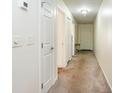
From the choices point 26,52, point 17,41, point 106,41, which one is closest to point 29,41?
point 26,52

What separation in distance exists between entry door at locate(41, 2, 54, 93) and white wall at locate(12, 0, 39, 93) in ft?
1.56

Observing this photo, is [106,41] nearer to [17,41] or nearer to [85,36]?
[17,41]

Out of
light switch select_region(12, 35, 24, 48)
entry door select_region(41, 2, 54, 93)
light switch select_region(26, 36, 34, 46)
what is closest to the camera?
light switch select_region(12, 35, 24, 48)

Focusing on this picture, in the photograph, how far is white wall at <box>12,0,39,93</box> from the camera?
2.19 m

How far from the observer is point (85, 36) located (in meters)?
15.8

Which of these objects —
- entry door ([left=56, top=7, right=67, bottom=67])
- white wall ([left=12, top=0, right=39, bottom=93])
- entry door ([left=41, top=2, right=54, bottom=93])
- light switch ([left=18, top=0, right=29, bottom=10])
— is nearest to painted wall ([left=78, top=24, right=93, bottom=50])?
entry door ([left=56, top=7, right=67, bottom=67])

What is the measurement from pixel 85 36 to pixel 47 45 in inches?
482

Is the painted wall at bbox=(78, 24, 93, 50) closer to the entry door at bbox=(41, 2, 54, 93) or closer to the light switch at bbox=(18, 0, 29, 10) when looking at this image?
the entry door at bbox=(41, 2, 54, 93)

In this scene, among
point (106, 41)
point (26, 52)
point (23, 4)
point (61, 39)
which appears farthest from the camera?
point (61, 39)

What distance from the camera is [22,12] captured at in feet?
7.86

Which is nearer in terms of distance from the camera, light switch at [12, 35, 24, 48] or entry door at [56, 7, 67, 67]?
light switch at [12, 35, 24, 48]
